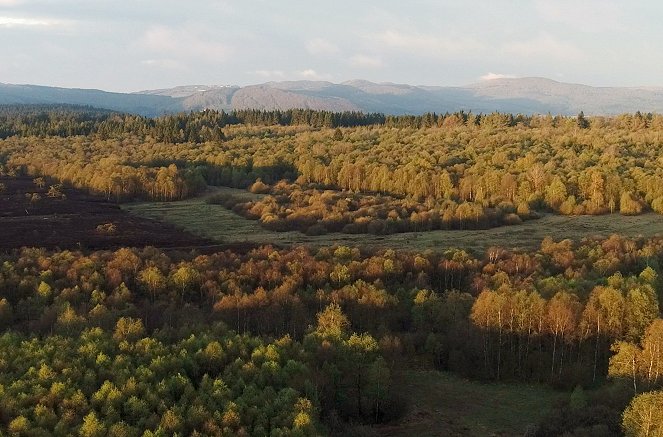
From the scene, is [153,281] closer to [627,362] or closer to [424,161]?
[627,362]

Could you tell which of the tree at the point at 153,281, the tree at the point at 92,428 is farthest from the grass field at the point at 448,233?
the tree at the point at 92,428

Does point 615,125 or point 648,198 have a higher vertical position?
point 615,125

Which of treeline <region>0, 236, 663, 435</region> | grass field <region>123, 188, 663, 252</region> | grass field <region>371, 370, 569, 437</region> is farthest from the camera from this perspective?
grass field <region>123, 188, 663, 252</region>

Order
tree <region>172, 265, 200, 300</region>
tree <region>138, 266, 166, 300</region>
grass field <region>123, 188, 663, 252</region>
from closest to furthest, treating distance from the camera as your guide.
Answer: tree <region>138, 266, 166, 300</region>
tree <region>172, 265, 200, 300</region>
grass field <region>123, 188, 663, 252</region>

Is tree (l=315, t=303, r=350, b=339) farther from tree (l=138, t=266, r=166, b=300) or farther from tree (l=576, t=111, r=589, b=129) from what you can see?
tree (l=576, t=111, r=589, b=129)

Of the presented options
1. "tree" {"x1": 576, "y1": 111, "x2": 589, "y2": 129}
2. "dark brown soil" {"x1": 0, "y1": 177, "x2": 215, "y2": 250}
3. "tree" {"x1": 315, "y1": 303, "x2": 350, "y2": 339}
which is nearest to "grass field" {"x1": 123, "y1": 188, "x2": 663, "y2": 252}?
"dark brown soil" {"x1": 0, "y1": 177, "x2": 215, "y2": 250}

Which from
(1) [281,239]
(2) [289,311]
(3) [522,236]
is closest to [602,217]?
(3) [522,236]

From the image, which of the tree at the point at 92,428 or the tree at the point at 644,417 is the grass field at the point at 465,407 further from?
the tree at the point at 92,428

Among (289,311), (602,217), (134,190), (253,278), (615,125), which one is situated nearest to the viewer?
(289,311)

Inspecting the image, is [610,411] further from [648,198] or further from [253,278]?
[648,198]
